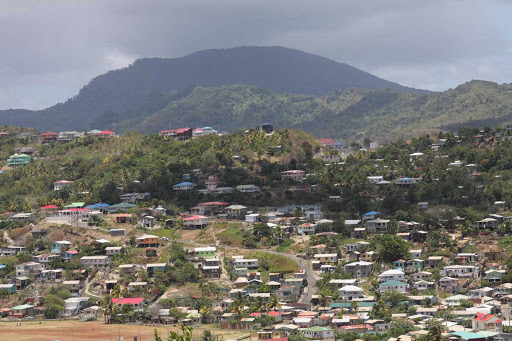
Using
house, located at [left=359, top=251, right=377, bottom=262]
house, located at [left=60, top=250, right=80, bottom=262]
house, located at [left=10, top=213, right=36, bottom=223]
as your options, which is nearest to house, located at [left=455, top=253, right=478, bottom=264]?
house, located at [left=359, top=251, right=377, bottom=262]

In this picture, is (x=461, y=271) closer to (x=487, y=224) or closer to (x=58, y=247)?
(x=487, y=224)

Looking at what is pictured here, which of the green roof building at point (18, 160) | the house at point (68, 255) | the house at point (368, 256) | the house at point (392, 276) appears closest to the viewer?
the house at point (392, 276)

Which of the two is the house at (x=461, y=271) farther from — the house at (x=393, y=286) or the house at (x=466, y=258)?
the house at (x=393, y=286)

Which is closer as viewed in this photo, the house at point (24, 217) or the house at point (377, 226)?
the house at point (377, 226)

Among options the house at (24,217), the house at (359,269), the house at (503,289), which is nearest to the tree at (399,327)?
the house at (503,289)

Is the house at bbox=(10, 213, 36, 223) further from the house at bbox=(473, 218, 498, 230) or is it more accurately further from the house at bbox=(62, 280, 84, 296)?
the house at bbox=(473, 218, 498, 230)

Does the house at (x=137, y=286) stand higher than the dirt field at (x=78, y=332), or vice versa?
the house at (x=137, y=286)

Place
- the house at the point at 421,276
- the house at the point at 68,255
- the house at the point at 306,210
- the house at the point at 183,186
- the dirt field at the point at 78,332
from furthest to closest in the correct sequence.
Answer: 1. the house at the point at 183,186
2. the house at the point at 306,210
3. the house at the point at 68,255
4. the house at the point at 421,276
5. the dirt field at the point at 78,332

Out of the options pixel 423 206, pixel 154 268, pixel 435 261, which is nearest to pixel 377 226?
pixel 423 206
